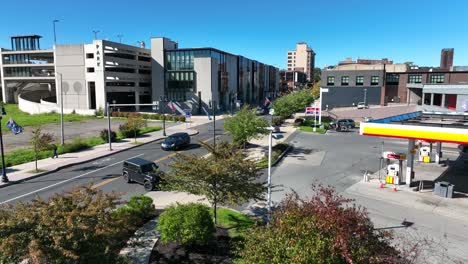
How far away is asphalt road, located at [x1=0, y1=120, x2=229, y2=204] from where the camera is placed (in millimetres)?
20453

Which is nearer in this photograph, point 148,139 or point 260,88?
point 148,139

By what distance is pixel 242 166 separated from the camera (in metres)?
13.6

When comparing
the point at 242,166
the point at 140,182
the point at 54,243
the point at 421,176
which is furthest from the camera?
the point at 421,176

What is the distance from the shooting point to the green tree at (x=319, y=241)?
284 inches

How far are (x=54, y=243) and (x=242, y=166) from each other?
7.54m

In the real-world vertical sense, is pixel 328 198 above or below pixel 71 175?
above

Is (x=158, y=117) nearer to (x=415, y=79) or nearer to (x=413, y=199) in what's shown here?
(x=413, y=199)

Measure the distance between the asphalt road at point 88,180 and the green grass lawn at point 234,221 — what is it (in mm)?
6307

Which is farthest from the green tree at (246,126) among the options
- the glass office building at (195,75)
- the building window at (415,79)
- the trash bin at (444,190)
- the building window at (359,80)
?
the building window at (415,79)

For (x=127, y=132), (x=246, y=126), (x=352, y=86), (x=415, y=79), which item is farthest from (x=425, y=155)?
(x=352, y=86)

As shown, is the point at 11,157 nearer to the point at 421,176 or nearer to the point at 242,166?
the point at 242,166

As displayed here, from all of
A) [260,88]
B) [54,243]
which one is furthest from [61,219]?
[260,88]

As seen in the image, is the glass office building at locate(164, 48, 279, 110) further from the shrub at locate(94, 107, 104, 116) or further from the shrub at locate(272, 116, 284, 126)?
the shrub at locate(272, 116, 284, 126)

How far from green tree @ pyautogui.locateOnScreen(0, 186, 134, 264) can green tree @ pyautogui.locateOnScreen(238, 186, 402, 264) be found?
3738 millimetres
